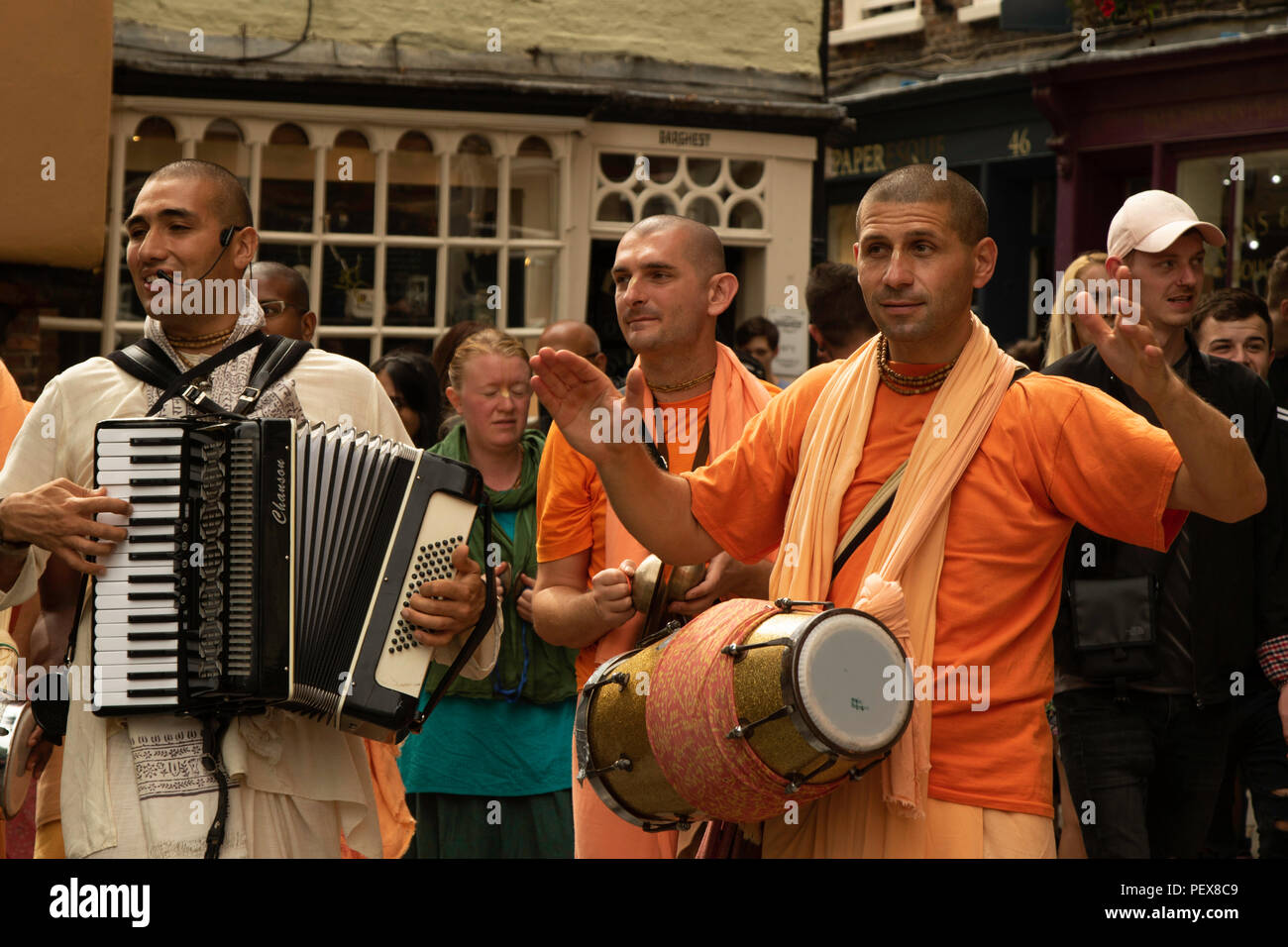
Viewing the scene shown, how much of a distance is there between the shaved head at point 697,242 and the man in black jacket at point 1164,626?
3.60ft

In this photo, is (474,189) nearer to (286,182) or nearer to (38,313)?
(286,182)

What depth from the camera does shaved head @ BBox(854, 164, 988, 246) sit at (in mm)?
3662

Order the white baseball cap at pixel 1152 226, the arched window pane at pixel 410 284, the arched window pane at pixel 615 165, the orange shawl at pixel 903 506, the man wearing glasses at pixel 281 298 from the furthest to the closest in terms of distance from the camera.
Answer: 1. the arched window pane at pixel 615 165
2. the arched window pane at pixel 410 284
3. the man wearing glasses at pixel 281 298
4. the white baseball cap at pixel 1152 226
5. the orange shawl at pixel 903 506

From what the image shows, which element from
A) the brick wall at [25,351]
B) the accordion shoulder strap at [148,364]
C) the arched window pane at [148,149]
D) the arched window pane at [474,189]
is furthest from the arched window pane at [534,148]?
the accordion shoulder strap at [148,364]

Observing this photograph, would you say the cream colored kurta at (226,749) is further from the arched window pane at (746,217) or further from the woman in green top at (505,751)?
the arched window pane at (746,217)

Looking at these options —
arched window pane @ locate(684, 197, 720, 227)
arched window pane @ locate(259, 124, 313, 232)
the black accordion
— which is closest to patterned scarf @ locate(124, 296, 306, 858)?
the black accordion

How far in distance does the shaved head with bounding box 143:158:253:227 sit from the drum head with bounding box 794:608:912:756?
6.19ft

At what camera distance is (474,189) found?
1204 centimetres

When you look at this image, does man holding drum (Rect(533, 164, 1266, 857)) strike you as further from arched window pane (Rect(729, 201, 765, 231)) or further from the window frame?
arched window pane (Rect(729, 201, 765, 231))

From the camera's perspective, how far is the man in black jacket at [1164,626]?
4.83 m

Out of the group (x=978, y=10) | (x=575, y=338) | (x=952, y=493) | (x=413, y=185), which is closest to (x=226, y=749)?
(x=952, y=493)

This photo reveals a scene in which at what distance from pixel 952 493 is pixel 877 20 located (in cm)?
1352
